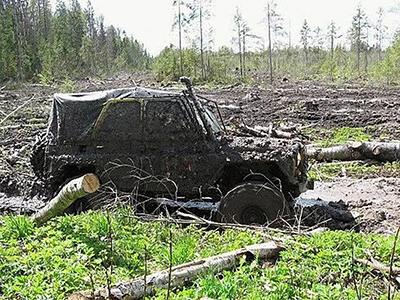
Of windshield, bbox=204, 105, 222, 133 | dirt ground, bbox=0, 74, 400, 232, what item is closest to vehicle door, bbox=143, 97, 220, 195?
windshield, bbox=204, 105, 222, 133

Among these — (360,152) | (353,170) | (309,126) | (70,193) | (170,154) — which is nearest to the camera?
(70,193)

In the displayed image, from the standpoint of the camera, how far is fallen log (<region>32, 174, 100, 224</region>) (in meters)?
6.93

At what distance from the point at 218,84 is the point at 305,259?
154 feet

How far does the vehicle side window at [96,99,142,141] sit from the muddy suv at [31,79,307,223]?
2 centimetres

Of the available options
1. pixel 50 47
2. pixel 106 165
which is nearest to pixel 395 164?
pixel 106 165

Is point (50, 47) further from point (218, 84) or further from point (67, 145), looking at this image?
point (67, 145)

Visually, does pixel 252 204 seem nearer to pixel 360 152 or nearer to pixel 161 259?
pixel 161 259

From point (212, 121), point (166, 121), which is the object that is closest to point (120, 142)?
point (166, 121)

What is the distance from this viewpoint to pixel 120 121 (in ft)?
30.6

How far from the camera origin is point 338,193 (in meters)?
12.0

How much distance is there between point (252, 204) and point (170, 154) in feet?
4.95

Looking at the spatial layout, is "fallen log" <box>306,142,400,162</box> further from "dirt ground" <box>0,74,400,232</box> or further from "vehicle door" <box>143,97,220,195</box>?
"vehicle door" <box>143,97,220,195</box>

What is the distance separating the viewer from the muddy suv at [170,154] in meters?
8.79

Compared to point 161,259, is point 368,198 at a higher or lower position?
lower
